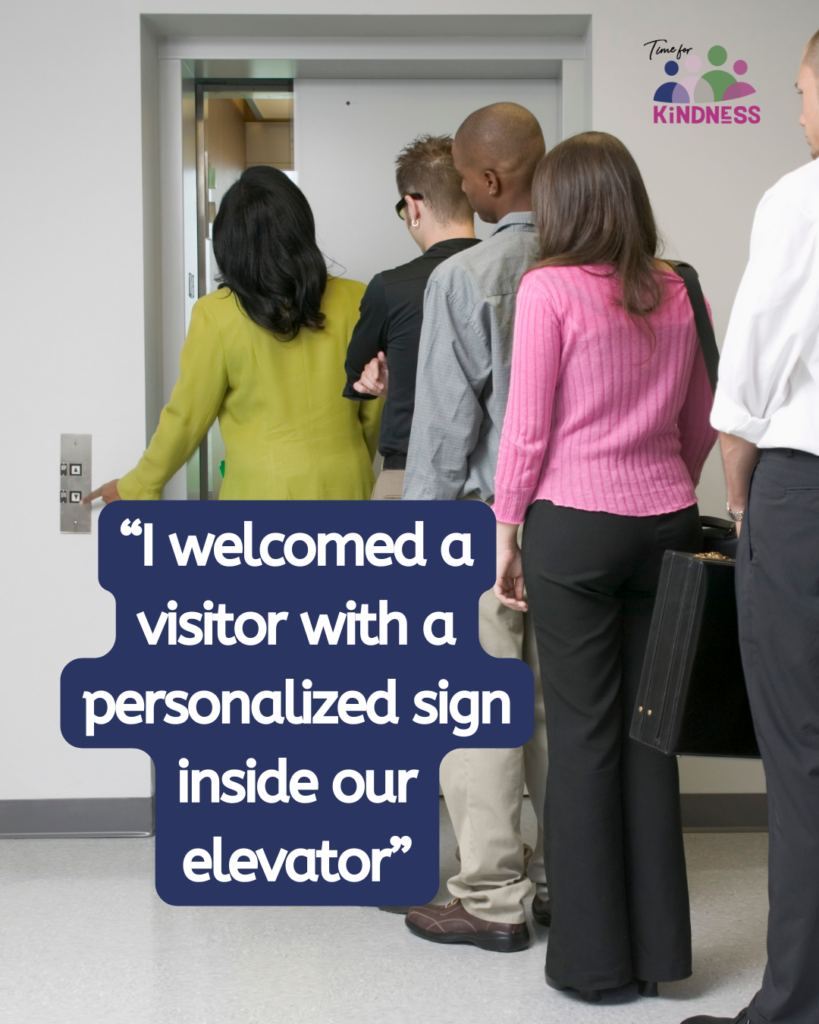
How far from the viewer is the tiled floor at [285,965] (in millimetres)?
1770

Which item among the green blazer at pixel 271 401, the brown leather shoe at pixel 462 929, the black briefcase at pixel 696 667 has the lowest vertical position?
the brown leather shoe at pixel 462 929

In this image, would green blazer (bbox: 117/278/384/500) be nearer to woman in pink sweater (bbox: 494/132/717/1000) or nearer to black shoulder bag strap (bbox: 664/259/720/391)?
woman in pink sweater (bbox: 494/132/717/1000)

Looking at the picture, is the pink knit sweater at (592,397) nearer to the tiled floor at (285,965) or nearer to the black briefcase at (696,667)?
the black briefcase at (696,667)

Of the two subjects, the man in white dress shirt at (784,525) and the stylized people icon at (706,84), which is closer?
the man in white dress shirt at (784,525)

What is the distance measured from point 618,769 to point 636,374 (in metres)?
0.68

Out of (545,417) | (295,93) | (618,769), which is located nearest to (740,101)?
(295,93)

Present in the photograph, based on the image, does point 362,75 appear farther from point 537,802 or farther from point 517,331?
point 537,802

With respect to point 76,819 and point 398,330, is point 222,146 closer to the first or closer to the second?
point 398,330

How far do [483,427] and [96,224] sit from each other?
1.25m

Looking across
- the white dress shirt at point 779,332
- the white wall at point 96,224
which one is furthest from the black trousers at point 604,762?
the white wall at point 96,224

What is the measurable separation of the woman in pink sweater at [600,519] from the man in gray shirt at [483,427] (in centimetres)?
18

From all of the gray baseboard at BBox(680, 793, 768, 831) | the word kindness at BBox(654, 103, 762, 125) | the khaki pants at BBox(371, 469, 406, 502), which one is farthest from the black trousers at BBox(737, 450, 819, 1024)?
the word kindness at BBox(654, 103, 762, 125)

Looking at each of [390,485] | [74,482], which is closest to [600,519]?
[390,485]

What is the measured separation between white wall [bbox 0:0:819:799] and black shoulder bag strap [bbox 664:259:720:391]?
908 millimetres
